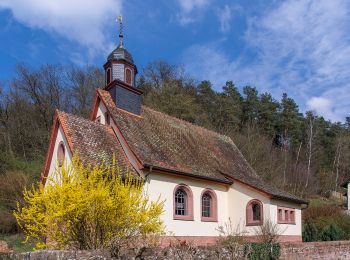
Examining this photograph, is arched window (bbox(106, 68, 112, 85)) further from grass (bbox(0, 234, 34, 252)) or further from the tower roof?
grass (bbox(0, 234, 34, 252))

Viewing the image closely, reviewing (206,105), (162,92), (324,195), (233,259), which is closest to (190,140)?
(233,259)

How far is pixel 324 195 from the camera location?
176 ft

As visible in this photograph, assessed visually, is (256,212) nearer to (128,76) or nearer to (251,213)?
(251,213)

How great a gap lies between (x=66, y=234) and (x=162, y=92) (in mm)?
33669

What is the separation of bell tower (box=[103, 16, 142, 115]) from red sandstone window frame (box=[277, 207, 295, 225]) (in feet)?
31.1

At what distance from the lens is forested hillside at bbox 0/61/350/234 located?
38.9 m

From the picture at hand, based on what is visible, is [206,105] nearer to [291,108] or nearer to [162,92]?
[162,92]

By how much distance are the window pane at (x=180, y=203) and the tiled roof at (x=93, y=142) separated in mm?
2845

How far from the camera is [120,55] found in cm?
2259

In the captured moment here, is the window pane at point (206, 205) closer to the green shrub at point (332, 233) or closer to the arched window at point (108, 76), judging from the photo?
the green shrub at point (332, 233)

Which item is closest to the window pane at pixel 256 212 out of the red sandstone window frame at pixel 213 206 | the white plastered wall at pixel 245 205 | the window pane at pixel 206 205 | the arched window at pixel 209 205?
the white plastered wall at pixel 245 205

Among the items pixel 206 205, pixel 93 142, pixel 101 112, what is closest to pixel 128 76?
pixel 101 112

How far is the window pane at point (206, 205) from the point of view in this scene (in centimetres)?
2062

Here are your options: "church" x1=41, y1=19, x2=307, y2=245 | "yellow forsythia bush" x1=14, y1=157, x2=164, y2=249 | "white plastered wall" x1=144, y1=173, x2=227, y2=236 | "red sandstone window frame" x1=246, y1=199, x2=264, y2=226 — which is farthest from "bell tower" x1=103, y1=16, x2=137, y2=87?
"yellow forsythia bush" x1=14, y1=157, x2=164, y2=249
